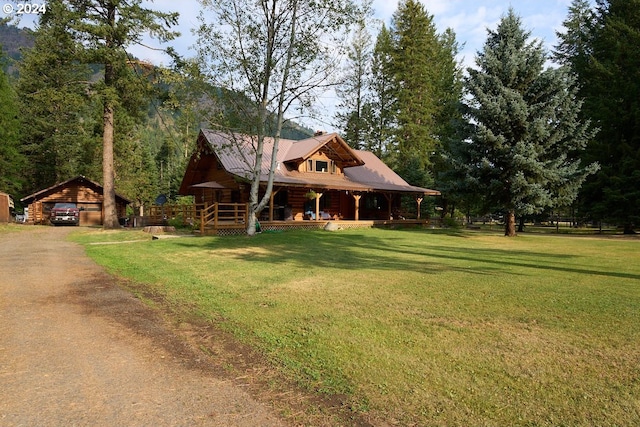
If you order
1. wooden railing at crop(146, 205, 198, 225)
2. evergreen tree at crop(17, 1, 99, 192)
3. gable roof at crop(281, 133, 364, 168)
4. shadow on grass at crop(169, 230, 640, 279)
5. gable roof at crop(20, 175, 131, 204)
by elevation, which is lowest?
shadow on grass at crop(169, 230, 640, 279)

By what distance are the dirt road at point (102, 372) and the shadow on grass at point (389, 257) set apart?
5.11 m

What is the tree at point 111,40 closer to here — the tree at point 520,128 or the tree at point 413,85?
the tree at point 520,128

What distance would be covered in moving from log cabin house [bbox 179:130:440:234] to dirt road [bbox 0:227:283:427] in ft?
54.2

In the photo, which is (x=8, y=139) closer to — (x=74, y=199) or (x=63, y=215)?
(x=74, y=199)

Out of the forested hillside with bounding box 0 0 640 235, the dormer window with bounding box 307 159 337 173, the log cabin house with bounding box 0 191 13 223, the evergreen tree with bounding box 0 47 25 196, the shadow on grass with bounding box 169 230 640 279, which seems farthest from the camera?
the evergreen tree with bounding box 0 47 25 196

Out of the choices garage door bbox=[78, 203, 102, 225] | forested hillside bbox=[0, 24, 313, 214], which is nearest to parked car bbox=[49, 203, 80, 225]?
garage door bbox=[78, 203, 102, 225]

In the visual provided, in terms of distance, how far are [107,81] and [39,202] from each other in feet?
48.0

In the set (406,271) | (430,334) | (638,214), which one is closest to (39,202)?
(406,271)

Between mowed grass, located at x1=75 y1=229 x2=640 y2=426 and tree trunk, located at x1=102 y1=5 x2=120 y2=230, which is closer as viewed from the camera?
mowed grass, located at x1=75 y1=229 x2=640 y2=426

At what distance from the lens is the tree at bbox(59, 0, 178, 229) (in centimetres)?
2103

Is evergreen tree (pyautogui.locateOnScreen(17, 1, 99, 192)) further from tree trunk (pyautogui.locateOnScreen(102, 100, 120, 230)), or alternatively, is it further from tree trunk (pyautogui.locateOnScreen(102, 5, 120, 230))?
tree trunk (pyautogui.locateOnScreen(102, 100, 120, 230))

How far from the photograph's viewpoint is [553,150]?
22797mm

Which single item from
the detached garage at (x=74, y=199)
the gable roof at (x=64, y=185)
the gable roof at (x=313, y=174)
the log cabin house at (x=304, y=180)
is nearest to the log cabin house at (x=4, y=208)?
the gable roof at (x=64, y=185)

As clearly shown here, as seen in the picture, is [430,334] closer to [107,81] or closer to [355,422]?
[355,422]
